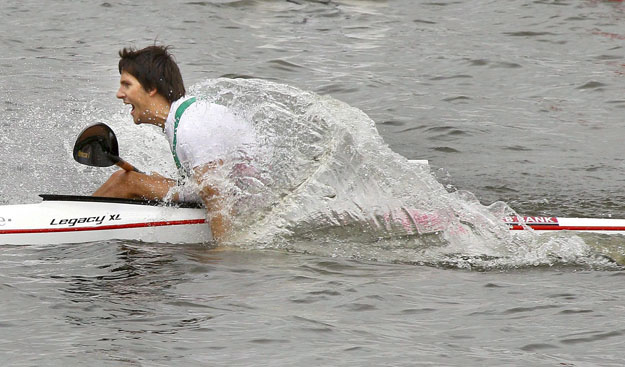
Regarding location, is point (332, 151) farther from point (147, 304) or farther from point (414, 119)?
point (414, 119)

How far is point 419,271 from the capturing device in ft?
20.6

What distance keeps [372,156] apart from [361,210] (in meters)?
0.38

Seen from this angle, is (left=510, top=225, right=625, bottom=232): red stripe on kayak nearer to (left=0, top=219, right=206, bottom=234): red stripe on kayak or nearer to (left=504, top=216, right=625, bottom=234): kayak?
(left=504, top=216, right=625, bottom=234): kayak

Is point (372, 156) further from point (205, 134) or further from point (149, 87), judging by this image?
point (149, 87)

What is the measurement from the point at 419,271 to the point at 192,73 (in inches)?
273

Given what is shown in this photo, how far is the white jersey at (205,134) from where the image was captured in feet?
20.4

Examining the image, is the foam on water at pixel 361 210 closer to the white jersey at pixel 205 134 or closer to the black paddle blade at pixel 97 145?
the white jersey at pixel 205 134

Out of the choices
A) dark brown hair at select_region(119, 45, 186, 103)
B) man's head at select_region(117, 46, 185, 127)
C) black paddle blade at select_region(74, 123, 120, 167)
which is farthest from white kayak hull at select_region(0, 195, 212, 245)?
dark brown hair at select_region(119, 45, 186, 103)

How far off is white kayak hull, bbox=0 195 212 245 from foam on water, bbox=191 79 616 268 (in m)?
0.38

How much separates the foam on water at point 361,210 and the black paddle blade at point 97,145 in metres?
0.70

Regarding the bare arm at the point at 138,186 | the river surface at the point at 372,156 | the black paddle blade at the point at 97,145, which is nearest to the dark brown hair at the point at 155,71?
the black paddle blade at the point at 97,145

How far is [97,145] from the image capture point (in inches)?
255

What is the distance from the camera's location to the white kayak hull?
6492 mm

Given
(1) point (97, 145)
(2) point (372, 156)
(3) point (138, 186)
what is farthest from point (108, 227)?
(2) point (372, 156)
